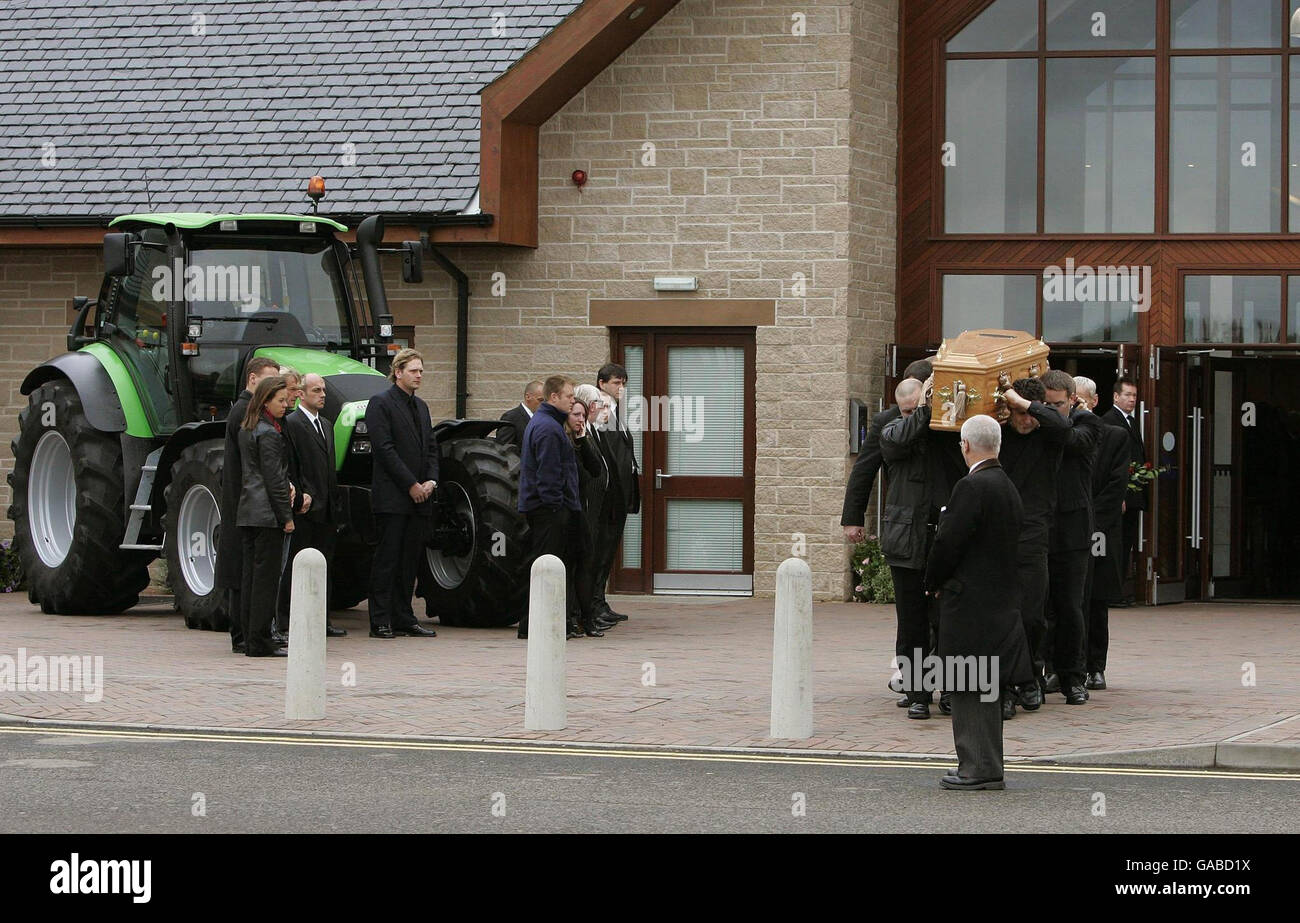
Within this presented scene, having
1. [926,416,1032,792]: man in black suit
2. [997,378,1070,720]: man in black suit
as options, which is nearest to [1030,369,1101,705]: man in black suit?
[997,378,1070,720]: man in black suit

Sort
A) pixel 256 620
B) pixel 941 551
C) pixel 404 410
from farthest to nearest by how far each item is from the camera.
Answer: pixel 404 410, pixel 256 620, pixel 941 551

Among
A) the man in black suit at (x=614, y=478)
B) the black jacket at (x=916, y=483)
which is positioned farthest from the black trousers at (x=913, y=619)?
the man in black suit at (x=614, y=478)

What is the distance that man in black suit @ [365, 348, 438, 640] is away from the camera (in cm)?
1526

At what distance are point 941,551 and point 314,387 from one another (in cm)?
636

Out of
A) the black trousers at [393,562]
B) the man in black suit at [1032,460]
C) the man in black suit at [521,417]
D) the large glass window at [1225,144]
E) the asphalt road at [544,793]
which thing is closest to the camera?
the asphalt road at [544,793]

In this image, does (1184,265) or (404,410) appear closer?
(404,410)

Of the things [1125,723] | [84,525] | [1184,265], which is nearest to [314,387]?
[84,525]

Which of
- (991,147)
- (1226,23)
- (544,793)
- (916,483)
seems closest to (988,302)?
(991,147)

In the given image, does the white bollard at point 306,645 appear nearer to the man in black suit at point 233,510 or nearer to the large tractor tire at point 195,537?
the man in black suit at point 233,510

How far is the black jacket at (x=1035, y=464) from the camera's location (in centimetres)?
1135

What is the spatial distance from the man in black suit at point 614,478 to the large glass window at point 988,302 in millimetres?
4979

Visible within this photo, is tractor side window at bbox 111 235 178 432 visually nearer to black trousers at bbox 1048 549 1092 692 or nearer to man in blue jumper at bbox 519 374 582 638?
man in blue jumper at bbox 519 374 582 638

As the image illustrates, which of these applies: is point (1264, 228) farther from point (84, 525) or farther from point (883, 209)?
point (84, 525)

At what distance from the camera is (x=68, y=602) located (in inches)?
683
